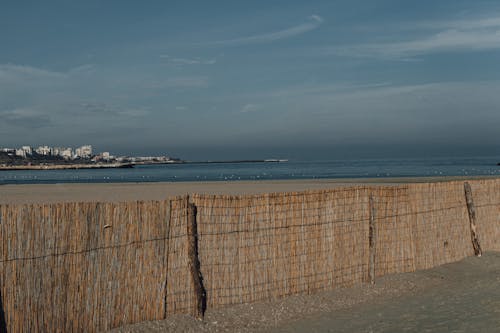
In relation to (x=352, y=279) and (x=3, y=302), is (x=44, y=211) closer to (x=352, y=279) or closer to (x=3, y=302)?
(x=3, y=302)

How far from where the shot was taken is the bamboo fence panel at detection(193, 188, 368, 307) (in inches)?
265

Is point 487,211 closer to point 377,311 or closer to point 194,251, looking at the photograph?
point 377,311

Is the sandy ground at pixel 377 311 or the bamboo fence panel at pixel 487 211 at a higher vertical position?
the bamboo fence panel at pixel 487 211

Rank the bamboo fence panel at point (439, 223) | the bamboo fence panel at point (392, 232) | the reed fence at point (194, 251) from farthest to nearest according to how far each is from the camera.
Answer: the bamboo fence panel at point (439, 223)
the bamboo fence panel at point (392, 232)
the reed fence at point (194, 251)

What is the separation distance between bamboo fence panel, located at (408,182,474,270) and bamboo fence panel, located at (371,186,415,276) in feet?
0.54

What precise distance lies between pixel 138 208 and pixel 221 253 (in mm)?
1258

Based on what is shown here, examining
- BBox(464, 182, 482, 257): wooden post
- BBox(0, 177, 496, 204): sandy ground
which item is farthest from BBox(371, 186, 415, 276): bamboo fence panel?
BBox(0, 177, 496, 204): sandy ground

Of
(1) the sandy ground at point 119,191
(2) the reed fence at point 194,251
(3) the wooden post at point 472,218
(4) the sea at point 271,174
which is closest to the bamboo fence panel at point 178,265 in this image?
(2) the reed fence at point 194,251

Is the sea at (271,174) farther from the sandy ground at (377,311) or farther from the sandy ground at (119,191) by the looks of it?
the sandy ground at (377,311)

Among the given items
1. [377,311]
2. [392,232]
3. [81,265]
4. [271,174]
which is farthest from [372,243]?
[271,174]

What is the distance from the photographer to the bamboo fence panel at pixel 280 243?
674 cm

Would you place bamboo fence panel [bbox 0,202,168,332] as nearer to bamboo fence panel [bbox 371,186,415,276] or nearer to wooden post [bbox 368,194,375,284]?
wooden post [bbox 368,194,375,284]

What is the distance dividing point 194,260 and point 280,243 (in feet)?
4.36

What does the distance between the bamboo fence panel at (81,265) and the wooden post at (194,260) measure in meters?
0.33
